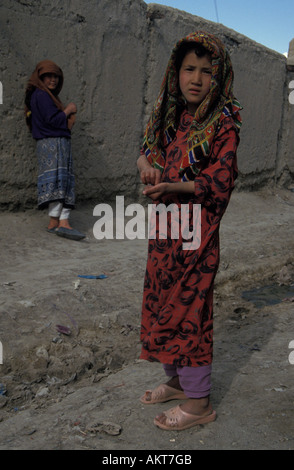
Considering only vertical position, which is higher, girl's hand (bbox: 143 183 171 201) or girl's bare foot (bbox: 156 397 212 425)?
girl's hand (bbox: 143 183 171 201)

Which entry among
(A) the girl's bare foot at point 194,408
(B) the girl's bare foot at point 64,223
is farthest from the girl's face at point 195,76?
(B) the girl's bare foot at point 64,223

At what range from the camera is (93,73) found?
5.20m

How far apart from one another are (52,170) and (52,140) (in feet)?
0.88

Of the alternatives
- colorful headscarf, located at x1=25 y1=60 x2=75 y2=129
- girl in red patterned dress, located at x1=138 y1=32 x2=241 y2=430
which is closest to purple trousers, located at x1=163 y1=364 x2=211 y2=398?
girl in red patterned dress, located at x1=138 y1=32 x2=241 y2=430

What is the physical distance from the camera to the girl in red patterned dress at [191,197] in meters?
1.93

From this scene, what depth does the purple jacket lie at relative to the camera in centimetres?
456

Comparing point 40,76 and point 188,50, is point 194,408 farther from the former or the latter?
point 40,76

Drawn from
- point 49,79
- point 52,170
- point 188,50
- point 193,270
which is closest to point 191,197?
point 193,270

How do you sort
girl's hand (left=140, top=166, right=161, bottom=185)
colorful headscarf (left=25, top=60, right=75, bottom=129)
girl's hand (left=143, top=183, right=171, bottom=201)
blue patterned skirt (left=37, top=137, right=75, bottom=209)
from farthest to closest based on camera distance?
blue patterned skirt (left=37, top=137, right=75, bottom=209) → colorful headscarf (left=25, top=60, right=75, bottom=129) → girl's hand (left=140, top=166, right=161, bottom=185) → girl's hand (left=143, top=183, right=171, bottom=201)

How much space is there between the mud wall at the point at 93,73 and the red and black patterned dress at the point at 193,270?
2940mm

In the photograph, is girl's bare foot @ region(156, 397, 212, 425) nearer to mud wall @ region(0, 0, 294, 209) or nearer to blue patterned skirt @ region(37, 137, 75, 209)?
blue patterned skirt @ region(37, 137, 75, 209)

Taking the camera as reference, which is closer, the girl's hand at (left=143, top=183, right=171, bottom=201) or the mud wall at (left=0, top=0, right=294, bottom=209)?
the girl's hand at (left=143, top=183, right=171, bottom=201)

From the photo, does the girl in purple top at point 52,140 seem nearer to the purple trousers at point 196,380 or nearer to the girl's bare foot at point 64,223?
the girl's bare foot at point 64,223

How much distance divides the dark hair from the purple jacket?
2751 millimetres
